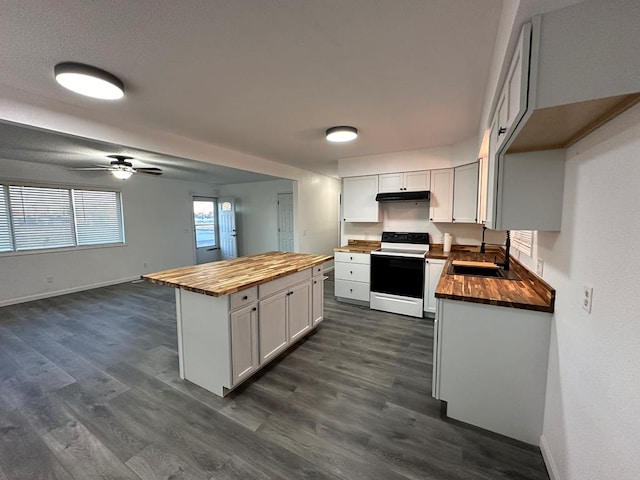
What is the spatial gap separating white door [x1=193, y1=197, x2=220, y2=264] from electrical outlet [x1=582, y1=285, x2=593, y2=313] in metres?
7.50

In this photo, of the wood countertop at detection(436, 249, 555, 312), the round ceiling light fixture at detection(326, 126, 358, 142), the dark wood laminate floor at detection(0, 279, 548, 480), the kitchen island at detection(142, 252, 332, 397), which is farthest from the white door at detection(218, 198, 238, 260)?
the wood countertop at detection(436, 249, 555, 312)

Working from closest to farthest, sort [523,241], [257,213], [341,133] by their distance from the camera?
1. [523,241]
2. [341,133]
3. [257,213]

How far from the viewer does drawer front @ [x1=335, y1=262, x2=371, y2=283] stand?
4.07 metres

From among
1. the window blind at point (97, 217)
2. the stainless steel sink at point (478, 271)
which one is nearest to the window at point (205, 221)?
the window blind at point (97, 217)

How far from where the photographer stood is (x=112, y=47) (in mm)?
1524

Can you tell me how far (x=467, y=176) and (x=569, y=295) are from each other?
2636 millimetres

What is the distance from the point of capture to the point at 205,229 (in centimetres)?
756

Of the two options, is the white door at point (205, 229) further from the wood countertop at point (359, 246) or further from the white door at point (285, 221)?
the wood countertop at point (359, 246)

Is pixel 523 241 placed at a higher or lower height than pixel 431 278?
higher

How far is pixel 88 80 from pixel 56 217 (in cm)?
454

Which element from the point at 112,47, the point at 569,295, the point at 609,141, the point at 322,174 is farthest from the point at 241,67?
the point at 322,174

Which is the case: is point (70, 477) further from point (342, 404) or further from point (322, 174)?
point (322, 174)

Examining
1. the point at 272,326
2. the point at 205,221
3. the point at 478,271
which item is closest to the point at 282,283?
the point at 272,326

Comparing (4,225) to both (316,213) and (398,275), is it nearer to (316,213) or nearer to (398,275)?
(316,213)
